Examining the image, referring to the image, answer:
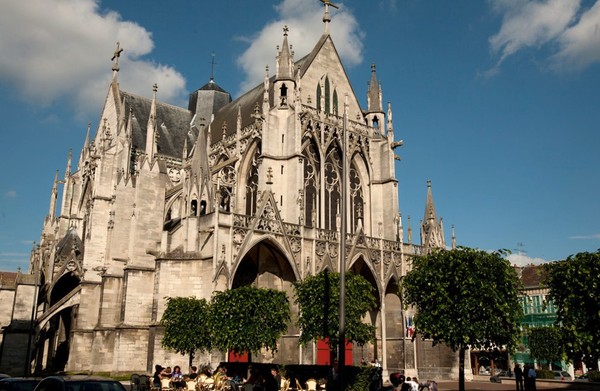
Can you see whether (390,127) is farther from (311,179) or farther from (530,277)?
(530,277)

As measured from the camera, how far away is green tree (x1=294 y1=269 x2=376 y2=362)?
22.9 meters

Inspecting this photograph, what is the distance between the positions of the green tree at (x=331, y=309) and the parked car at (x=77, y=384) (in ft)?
43.1

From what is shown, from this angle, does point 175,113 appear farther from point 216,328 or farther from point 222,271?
point 216,328

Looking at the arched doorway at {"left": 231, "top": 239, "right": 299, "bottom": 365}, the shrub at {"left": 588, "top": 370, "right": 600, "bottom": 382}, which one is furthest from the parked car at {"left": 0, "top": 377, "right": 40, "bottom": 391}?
the shrub at {"left": 588, "top": 370, "right": 600, "bottom": 382}

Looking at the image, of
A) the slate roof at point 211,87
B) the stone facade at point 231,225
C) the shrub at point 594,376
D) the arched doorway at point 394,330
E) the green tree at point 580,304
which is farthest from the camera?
the slate roof at point 211,87

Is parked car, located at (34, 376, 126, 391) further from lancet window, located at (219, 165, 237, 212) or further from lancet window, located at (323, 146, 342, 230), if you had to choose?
lancet window, located at (323, 146, 342, 230)

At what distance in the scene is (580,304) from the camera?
52.3 feet

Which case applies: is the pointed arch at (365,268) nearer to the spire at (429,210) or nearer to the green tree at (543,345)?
the spire at (429,210)

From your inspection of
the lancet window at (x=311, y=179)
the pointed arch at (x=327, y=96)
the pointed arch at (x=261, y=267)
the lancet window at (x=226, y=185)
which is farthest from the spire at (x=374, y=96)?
the pointed arch at (x=261, y=267)

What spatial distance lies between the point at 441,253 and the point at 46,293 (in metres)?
22.6

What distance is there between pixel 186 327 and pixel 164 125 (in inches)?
895

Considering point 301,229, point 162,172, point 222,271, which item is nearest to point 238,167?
point 162,172

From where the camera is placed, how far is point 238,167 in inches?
1287

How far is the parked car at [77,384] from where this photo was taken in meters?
9.76
